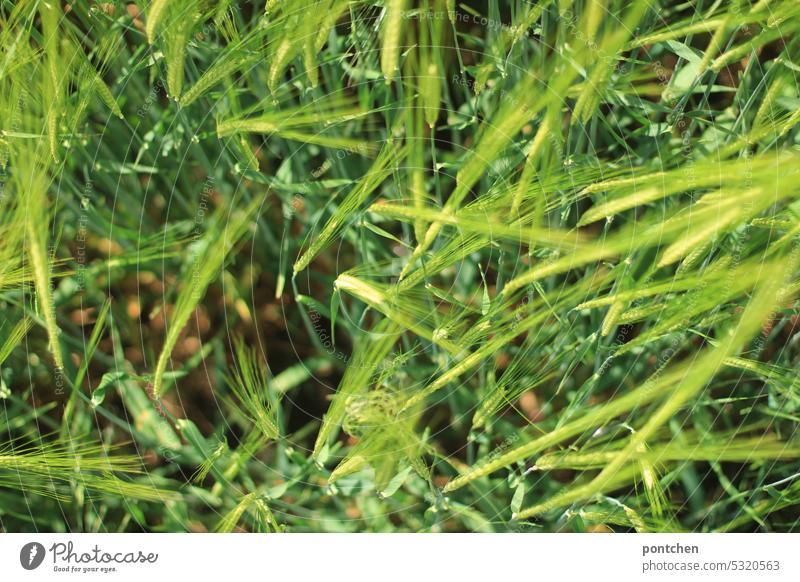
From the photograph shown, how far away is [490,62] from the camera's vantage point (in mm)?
458

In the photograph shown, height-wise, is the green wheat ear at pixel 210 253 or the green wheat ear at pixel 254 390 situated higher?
the green wheat ear at pixel 210 253

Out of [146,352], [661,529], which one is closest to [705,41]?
[661,529]

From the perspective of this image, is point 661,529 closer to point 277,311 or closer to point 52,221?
point 277,311

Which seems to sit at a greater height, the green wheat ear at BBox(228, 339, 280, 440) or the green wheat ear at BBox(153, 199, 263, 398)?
the green wheat ear at BBox(153, 199, 263, 398)

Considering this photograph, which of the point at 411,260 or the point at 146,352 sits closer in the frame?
the point at 411,260
